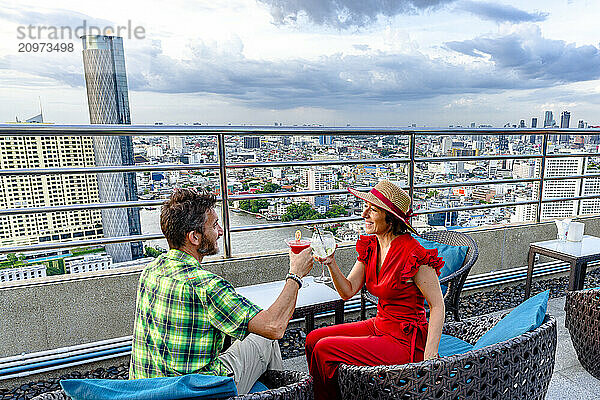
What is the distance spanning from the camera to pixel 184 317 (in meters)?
1.43

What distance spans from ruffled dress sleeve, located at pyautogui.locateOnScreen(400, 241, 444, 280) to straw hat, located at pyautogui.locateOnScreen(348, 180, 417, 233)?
0.63 ft

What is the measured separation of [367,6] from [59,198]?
26.2 ft

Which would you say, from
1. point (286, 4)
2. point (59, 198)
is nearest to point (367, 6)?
point (286, 4)

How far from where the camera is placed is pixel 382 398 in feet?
4.75

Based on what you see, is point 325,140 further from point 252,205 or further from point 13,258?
point 13,258

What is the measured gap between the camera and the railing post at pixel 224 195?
3.23m

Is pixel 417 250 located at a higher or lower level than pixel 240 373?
higher

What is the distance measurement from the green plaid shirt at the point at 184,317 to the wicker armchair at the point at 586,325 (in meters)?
2.03

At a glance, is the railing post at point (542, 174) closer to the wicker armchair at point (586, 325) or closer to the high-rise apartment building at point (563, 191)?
the high-rise apartment building at point (563, 191)

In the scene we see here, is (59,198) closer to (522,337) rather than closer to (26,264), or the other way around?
(26,264)

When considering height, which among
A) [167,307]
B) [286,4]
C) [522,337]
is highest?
[286,4]

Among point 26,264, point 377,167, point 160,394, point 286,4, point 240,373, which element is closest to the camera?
point 160,394

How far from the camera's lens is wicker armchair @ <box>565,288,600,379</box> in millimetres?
2334

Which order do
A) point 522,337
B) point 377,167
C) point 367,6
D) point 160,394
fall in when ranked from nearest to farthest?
point 160,394 < point 522,337 < point 377,167 < point 367,6
